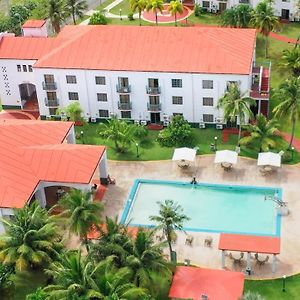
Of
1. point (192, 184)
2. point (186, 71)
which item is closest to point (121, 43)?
point (186, 71)

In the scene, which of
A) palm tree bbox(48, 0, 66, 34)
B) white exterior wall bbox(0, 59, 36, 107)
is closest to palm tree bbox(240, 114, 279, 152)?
white exterior wall bbox(0, 59, 36, 107)

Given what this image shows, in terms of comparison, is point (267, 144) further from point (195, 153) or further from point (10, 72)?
point (10, 72)

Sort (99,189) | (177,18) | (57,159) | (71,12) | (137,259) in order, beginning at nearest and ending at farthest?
(137,259)
(57,159)
(99,189)
(71,12)
(177,18)

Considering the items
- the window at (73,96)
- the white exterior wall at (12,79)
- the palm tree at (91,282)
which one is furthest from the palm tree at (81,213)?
the white exterior wall at (12,79)

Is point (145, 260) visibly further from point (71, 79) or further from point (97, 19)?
point (97, 19)

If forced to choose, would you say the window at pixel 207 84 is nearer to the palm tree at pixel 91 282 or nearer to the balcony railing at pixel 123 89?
the balcony railing at pixel 123 89
